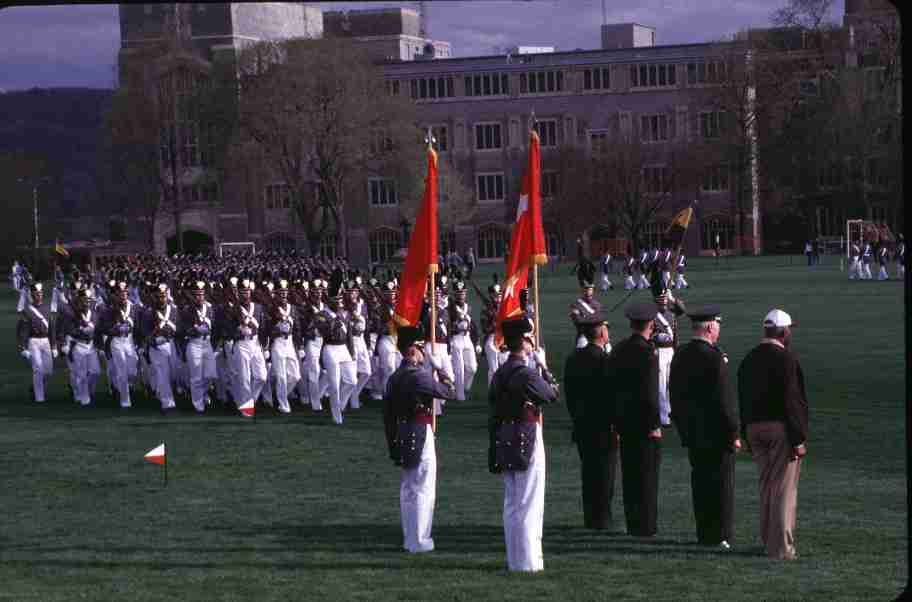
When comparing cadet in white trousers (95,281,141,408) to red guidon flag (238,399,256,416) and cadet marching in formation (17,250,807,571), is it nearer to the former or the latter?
cadet marching in formation (17,250,807,571)

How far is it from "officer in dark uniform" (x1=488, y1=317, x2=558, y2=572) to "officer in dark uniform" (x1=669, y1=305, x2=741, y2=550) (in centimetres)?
136

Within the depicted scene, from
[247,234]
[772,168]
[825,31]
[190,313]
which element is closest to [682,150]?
[772,168]

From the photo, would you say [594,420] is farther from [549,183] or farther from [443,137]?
[443,137]

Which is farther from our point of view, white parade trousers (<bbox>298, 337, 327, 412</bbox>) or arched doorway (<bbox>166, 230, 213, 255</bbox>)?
arched doorway (<bbox>166, 230, 213, 255</bbox>)

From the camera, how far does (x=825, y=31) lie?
252ft

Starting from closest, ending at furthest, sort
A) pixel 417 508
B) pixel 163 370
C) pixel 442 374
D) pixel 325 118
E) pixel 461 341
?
pixel 417 508 < pixel 442 374 < pixel 163 370 < pixel 461 341 < pixel 325 118

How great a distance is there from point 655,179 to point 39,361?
226ft

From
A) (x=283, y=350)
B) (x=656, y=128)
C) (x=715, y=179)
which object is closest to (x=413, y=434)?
(x=283, y=350)

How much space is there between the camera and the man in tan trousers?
12812 mm

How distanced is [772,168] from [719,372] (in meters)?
78.0

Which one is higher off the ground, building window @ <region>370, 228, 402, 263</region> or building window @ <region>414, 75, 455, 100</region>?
building window @ <region>414, 75, 455, 100</region>

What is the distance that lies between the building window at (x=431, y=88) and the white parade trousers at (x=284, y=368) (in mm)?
80362

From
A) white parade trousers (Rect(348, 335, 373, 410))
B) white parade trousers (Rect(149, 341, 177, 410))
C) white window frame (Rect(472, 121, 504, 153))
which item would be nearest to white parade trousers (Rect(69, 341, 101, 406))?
white parade trousers (Rect(149, 341, 177, 410))

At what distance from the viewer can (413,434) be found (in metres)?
13.5
